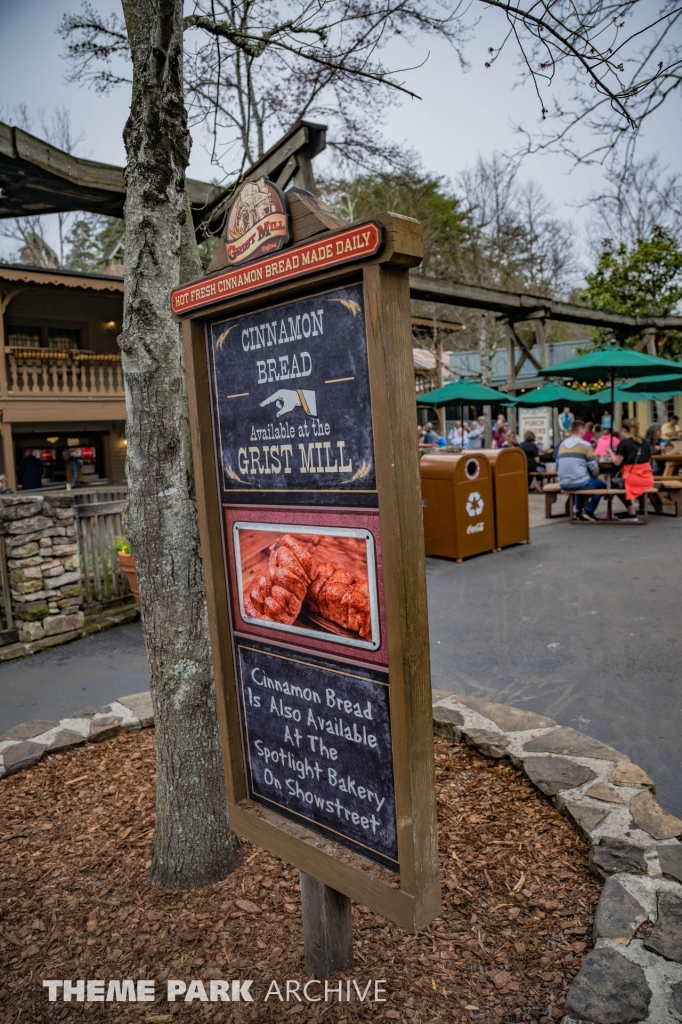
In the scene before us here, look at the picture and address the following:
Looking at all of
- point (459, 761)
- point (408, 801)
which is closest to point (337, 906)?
point (408, 801)

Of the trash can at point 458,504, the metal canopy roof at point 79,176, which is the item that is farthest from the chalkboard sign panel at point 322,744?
the trash can at point 458,504

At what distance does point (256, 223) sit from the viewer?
1919mm

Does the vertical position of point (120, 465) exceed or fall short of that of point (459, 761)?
it exceeds it

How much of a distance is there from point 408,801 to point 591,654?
4.08 metres

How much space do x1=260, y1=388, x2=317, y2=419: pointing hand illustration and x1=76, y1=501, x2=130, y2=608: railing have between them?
18.9ft

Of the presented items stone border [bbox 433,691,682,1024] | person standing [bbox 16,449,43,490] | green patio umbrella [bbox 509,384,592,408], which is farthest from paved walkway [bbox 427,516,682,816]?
person standing [bbox 16,449,43,490]

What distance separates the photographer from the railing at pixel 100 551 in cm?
727

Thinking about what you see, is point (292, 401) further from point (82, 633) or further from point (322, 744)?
point (82, 633)

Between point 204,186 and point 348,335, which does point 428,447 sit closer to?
point 204,186

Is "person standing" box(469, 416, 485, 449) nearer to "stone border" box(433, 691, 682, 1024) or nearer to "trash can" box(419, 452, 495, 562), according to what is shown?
"trash can" box(419, 452, 495, 562)

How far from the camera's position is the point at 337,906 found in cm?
224

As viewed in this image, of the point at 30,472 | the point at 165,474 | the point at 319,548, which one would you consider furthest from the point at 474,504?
the point at 30,472

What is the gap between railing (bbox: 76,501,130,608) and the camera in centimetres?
727

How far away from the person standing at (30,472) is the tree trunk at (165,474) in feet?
54.0
